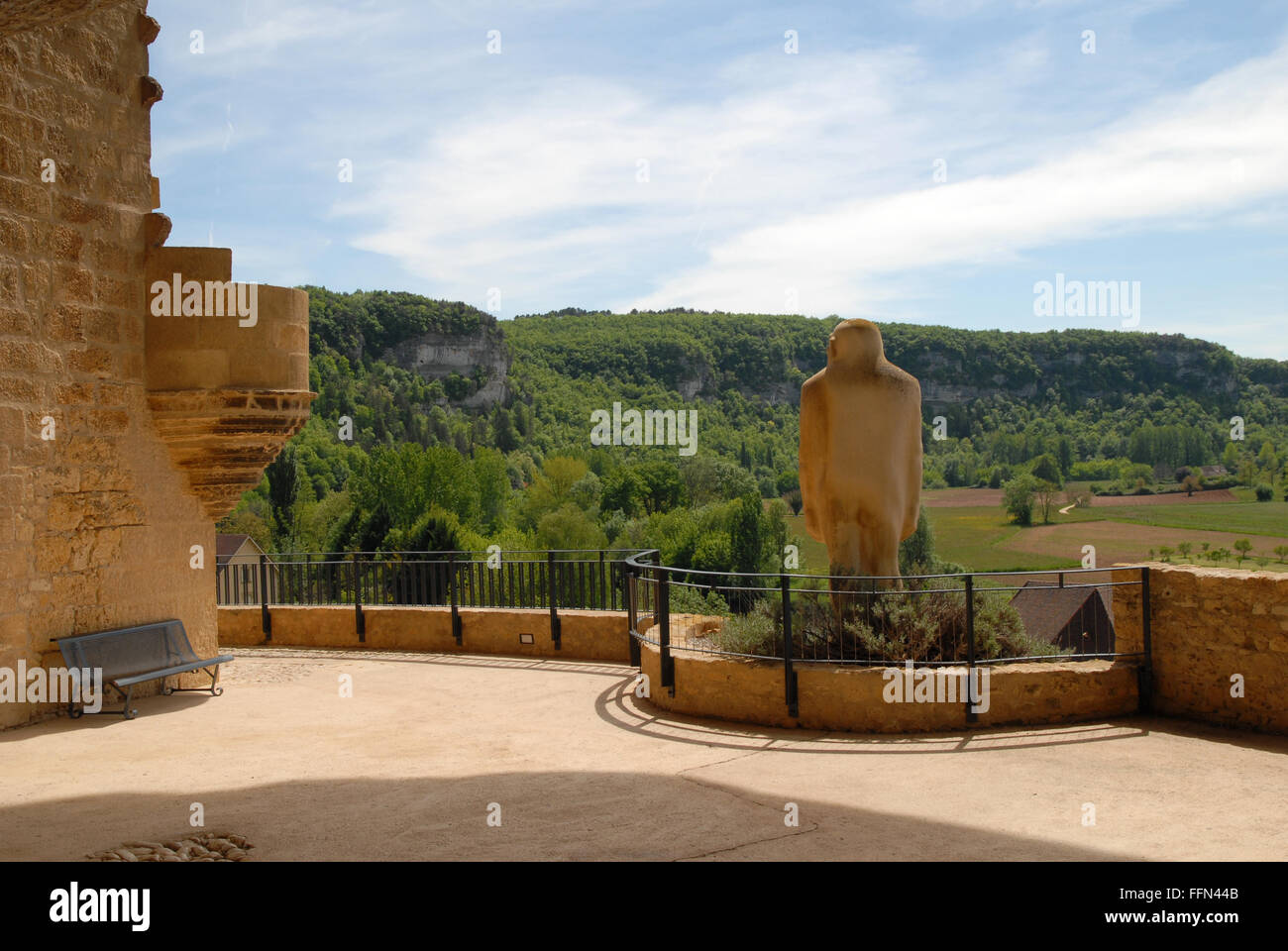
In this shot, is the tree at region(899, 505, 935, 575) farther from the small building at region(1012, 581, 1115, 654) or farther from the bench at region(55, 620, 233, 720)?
the bench at region(55, 620, 233, 720)

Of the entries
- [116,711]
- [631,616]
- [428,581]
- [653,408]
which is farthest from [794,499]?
[116,711]

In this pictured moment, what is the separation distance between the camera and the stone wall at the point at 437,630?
35.0 feet

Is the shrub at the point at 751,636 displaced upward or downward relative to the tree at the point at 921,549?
upward

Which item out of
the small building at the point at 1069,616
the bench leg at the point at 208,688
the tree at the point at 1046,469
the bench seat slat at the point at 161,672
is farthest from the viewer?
the tree at the point at 1046,469

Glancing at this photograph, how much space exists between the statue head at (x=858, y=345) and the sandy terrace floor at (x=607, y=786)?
10.3ft

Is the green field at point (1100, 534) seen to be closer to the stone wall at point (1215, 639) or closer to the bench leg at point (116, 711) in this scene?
the stone wall at point (1215, 639)

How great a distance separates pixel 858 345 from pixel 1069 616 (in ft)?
10.1

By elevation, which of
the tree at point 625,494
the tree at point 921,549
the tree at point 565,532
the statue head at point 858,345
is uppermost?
the statue head at point 858,345

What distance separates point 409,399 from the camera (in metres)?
91.1

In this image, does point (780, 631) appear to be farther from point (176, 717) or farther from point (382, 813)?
point (176, 717)

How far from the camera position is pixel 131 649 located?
28.0 feet

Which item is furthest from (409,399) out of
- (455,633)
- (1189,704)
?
(1189,704)

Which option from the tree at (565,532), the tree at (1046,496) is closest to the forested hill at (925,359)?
the tree at (1046,496)

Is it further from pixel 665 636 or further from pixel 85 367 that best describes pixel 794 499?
pixel 85 367
